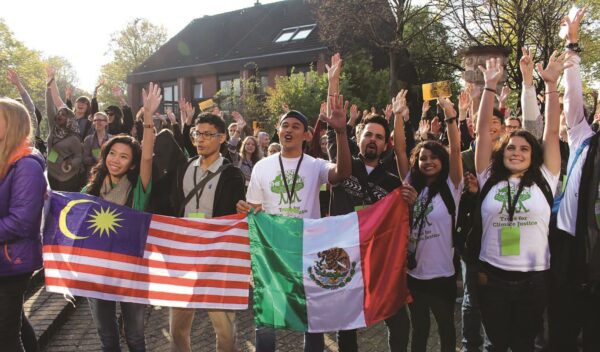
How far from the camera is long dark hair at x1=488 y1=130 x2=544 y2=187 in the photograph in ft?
11.5

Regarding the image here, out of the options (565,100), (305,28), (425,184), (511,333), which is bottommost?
(511,333)

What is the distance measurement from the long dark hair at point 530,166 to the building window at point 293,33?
1029 inches

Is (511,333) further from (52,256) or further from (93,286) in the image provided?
(52,256)

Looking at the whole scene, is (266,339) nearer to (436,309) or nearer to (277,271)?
(277,271)

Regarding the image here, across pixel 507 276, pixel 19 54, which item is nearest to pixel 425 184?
pixel 507 276

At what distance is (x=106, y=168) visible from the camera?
159 inches

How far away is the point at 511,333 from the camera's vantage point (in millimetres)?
3457

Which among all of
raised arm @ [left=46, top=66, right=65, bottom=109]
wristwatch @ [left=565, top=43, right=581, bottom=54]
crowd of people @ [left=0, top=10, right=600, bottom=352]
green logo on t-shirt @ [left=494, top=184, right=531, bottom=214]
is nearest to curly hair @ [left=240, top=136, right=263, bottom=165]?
raised arm @ [left=46, top=66, right=65, bottom=109]

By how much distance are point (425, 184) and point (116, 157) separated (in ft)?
8.18

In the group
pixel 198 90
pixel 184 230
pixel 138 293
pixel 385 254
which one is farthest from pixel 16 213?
pixel 198 90

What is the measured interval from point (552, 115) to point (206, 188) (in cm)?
266

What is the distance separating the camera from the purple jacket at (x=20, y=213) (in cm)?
307

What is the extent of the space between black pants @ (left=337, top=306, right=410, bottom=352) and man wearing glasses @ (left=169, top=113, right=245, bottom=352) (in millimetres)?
909

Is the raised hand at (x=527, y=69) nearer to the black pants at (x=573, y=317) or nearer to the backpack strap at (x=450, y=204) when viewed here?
the backpack strap at (x=450, y=204)
